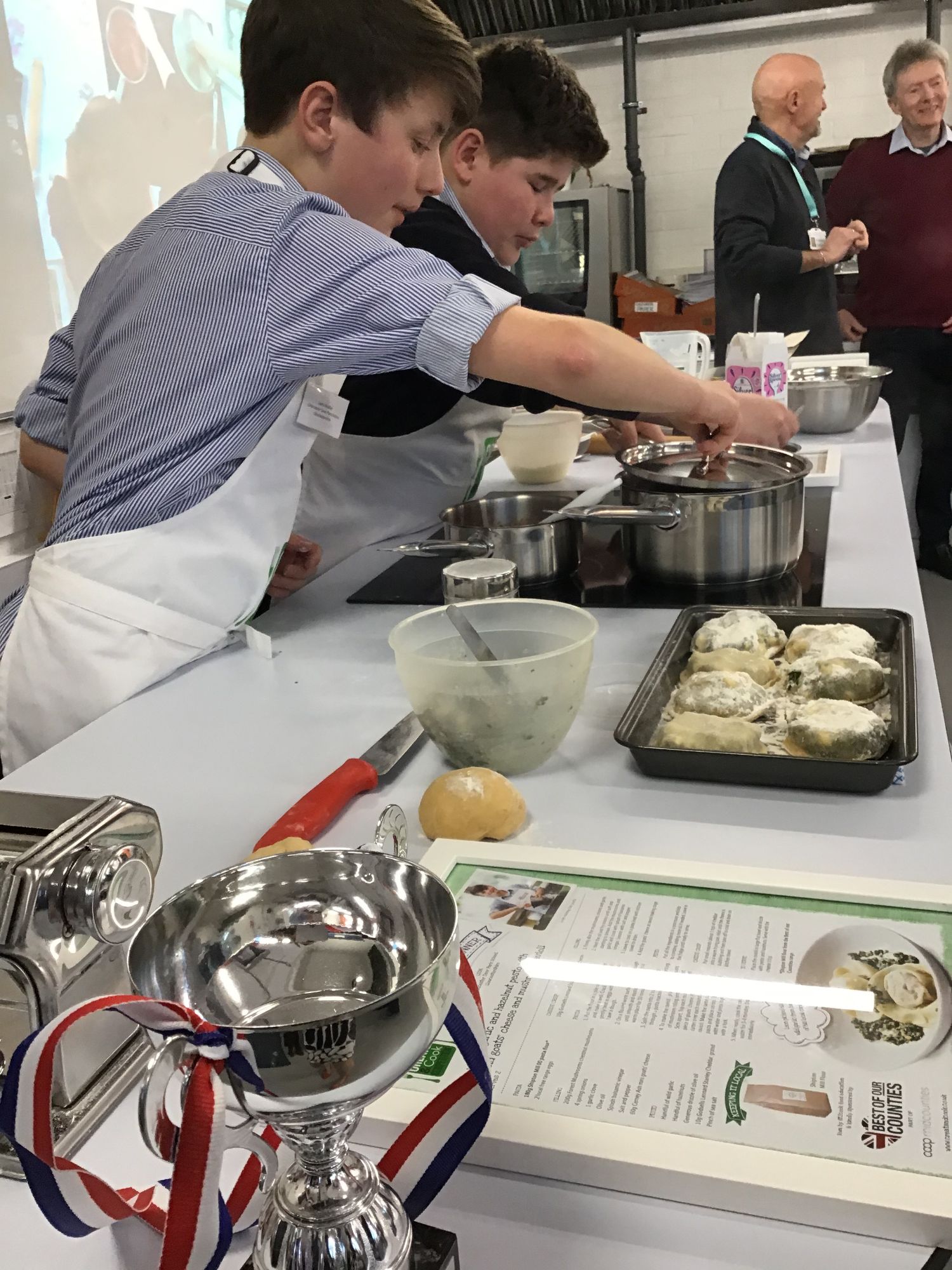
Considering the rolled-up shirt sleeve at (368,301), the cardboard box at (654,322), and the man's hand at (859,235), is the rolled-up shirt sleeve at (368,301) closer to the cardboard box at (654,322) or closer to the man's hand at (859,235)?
the man's hand at (859,235)

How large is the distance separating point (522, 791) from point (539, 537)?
22.2 inches

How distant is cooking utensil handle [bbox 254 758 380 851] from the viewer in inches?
30.6

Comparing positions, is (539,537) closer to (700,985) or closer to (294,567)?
(294,567)

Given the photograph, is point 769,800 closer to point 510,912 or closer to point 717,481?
point 510,912

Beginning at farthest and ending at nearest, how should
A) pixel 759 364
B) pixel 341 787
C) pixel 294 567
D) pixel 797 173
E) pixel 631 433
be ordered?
pixel 797 173, pixel 631 433, pixel 759 364, pixel 294 567, pixel 341 787

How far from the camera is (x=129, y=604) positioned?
3.74 feet

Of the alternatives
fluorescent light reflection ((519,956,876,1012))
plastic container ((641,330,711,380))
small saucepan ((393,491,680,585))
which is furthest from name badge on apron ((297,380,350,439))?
plastic container ((641,330,711,380))

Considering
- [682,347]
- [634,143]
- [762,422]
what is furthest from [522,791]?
[634,143]

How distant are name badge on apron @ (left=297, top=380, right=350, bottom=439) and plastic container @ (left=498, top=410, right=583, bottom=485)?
80 centimetres

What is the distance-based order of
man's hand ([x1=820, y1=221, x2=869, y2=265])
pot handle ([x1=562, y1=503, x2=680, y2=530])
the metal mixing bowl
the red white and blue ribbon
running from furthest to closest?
man's hand ([x1=820, y1=221, x2=869, y2=265]) → the metal mixing bowl → pot handle ([x1=562, y1=503, x2=680, y2=530]) → the red white and blue ribbon

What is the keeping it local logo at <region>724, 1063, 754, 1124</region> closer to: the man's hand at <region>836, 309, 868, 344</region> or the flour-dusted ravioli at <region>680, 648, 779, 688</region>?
the flour-dusted ravioli at <region>680, 648, 779, 688</region>

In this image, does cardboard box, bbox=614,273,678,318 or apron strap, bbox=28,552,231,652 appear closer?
apron strap, bbox=28,552,231,652

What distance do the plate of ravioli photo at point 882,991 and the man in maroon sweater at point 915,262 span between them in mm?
3476

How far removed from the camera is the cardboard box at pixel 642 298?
15.4ft
